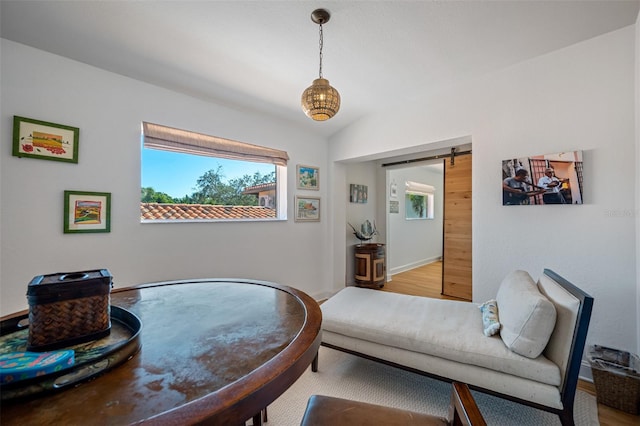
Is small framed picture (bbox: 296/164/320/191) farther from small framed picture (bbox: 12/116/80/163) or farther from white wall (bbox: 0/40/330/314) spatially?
small framed picture (bbox: 12/116/80/163)

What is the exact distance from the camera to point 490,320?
5.61 ft

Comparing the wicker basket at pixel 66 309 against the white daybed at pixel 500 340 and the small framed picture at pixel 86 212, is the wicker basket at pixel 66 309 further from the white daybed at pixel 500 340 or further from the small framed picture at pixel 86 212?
the small framed picture at pixel 86 212

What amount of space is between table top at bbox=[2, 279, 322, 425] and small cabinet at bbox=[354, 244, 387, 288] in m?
2.98

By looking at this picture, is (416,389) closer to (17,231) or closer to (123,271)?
(123,271)

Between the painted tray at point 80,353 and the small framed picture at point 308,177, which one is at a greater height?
the small framed picture at point 308,177

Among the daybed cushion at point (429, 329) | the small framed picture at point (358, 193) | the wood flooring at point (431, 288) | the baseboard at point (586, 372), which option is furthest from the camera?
the small framed picture at point (358, 193)

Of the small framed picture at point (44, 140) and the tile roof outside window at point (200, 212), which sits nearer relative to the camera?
the small framed picture at point (44, 140)

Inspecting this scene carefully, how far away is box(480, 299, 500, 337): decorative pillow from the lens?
1.62 m

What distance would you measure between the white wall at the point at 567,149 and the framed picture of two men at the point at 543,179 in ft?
0.21

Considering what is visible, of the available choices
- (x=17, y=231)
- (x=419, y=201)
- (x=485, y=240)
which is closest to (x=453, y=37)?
(x=485, y=240)

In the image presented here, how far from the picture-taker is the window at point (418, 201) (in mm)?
6223

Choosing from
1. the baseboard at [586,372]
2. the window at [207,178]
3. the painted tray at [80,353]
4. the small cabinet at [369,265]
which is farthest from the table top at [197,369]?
the small cabinet at [369,265]

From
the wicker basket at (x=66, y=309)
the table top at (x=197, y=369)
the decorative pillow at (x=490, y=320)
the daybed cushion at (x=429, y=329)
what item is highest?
the wicker basket at (x=66, y=309)

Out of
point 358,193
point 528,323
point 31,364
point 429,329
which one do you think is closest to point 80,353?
point 31,364
